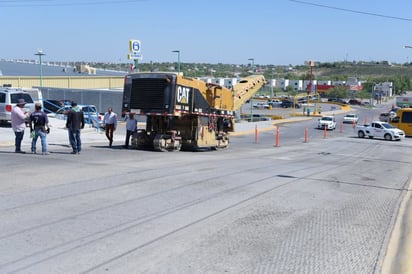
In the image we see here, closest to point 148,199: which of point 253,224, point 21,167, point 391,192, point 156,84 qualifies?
point 253,224

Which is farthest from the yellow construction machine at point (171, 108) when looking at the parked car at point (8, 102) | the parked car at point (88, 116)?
the parked car at point (88, 116)

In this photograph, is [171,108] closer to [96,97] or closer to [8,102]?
[8,102]

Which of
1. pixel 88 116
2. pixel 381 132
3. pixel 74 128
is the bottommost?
pixel 381 132

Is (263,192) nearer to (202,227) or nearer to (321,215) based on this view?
(321,215)

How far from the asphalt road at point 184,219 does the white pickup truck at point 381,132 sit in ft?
98.2

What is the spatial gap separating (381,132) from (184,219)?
126 feet

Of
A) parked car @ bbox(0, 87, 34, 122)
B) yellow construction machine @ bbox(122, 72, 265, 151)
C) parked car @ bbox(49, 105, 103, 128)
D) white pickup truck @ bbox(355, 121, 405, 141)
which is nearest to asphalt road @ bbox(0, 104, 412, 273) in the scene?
yellow construction machine @ bbox(122, 72, 265, 151)

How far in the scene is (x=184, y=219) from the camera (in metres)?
8.64

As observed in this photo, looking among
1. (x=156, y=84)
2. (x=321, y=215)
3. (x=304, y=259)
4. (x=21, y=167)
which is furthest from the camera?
(x=156, y=84)

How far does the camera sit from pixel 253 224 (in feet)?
28.1

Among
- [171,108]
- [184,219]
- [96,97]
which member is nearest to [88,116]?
[171,108]

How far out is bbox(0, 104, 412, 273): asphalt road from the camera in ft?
21.4

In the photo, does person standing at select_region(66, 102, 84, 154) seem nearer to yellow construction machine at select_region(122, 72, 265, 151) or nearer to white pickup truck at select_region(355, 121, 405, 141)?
yellow construction machine at select_region(122, 72, 265, 151)

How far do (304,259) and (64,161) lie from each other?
9.72 meters
